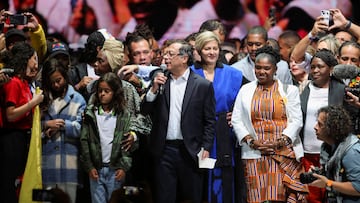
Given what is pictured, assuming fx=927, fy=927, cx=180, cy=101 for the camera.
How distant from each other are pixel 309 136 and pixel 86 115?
1932 millimetres

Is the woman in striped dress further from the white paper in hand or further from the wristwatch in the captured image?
the white paper in hand

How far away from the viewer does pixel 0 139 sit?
7.47 m

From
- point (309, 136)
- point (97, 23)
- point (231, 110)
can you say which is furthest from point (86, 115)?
point (97, 23)

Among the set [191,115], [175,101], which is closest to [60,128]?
[175,101]

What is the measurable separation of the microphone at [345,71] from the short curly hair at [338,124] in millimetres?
915

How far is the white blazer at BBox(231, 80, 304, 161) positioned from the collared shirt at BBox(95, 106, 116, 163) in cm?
108

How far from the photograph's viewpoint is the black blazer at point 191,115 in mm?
7866

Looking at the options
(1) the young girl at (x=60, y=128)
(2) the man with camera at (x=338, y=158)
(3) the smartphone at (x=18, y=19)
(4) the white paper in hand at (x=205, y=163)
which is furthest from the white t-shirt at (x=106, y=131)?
(2) the man with camera at (x=338, y=158)

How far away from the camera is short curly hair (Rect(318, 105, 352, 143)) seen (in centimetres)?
702

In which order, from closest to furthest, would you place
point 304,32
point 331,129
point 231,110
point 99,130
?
point 331,129 → point 99,130 → point 231,110 → point 304,32

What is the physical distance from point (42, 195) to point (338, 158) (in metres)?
2.36

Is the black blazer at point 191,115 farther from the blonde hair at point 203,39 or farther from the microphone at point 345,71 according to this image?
the microphone at point 345,71

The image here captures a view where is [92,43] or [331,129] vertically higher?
[92,43]

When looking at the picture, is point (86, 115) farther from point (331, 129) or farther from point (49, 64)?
point (331, 129)
